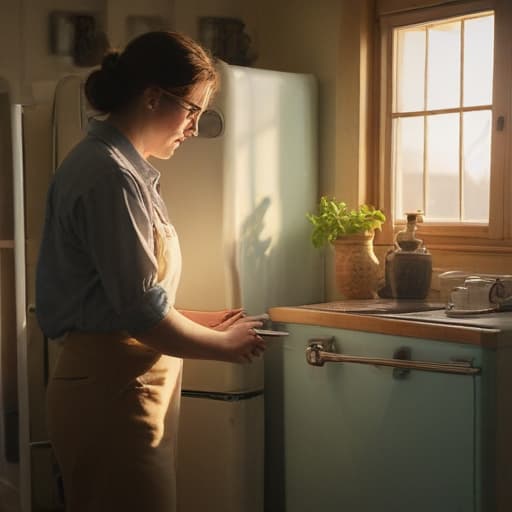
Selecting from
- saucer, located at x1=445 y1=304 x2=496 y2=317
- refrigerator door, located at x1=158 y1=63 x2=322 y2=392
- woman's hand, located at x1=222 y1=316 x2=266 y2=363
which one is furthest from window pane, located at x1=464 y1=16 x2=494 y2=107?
woman's hand, located at x1=222 y1=316 x2=266 y2=363

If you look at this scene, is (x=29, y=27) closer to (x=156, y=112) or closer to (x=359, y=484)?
(x=156, y=112)

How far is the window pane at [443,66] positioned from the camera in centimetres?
289

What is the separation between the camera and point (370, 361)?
235 cm

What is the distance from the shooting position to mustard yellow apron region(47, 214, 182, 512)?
1886 mm

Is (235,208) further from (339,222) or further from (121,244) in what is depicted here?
(121,244)

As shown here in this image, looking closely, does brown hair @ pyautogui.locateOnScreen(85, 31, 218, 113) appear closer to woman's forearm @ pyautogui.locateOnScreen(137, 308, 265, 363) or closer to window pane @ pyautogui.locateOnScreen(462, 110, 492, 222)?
woman's forearm @ pyautogui.locateOnScreen(137, 308, 265, 363)

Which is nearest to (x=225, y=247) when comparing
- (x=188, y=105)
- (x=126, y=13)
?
(x=188, y=105)

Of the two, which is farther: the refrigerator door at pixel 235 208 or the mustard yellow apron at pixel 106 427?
the refrigerator door at pixel 235 208

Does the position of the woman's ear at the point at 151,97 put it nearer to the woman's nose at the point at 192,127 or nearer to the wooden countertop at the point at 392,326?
the woman's nose at the point at 192,127

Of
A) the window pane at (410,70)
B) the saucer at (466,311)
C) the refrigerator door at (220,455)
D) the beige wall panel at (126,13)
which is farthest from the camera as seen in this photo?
the beige wall panel at (126,13)

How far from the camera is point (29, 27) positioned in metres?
3.27

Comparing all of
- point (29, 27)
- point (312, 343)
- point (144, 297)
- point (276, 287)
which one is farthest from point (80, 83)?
point (144, 297)

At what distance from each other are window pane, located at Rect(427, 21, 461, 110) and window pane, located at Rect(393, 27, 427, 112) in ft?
0.09

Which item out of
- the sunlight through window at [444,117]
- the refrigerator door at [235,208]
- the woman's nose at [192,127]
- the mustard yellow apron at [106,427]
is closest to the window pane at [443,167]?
the sunlight through window at [444,117]
